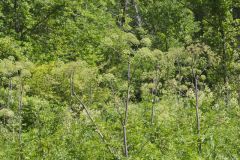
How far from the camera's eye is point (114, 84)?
16797 mm

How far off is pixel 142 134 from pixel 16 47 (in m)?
12.8

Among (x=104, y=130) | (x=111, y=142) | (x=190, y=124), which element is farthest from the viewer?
(x=190, y=124)

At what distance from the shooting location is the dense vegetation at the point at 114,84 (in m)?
9.52

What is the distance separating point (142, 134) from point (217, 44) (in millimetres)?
10269

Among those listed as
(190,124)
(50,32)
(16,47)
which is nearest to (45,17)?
(50,32)

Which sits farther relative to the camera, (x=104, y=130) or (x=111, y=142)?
(x=104, y=130)

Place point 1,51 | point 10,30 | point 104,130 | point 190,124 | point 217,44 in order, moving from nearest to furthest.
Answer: point 104,130 < point 190,124 < point 217,44 < point 1,51 < point 10,30

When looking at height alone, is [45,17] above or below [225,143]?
above

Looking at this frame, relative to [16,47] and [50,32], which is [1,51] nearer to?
[16,47]

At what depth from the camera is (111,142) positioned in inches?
358

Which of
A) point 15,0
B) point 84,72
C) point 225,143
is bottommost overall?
point 225,143

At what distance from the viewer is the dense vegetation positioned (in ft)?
31.2

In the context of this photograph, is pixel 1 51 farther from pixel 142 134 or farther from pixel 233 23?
pixel 142 134

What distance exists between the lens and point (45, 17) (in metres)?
24.0
